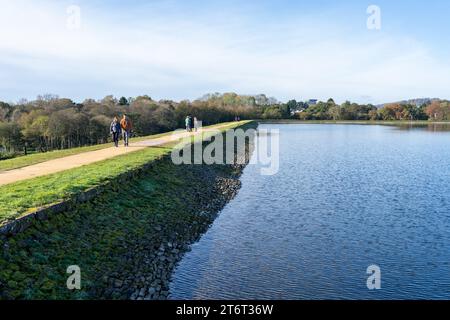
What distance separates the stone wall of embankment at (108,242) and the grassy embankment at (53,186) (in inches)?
12.6

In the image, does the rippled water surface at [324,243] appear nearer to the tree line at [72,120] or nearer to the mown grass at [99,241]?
the mown grass at [99,241]

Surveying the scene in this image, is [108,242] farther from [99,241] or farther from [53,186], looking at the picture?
→ [53,186]

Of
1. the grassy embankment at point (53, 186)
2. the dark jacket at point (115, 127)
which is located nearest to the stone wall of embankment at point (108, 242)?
the grassy embankment at point (53, 186)

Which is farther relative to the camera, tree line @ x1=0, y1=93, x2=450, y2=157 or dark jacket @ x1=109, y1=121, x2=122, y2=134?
tree line @ x1=0, y1=93, x2=450, y2=157

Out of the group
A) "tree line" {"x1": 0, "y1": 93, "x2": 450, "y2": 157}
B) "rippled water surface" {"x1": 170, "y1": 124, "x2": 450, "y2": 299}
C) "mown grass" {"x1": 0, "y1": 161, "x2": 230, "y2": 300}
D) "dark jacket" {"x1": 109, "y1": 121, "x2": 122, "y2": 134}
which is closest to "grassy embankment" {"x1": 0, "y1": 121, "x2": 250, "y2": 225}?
"mown grass" {"x1": 0, "y1": 161, "x2": 230, "y2": 300}

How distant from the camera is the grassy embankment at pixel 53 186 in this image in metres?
10.1

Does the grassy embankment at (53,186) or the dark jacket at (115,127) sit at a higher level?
the dark jacket at (115,127)

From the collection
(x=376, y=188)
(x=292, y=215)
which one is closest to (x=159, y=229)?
(x=292, y=215)

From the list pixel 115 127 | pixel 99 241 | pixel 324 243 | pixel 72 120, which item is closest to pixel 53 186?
pixel 99 241

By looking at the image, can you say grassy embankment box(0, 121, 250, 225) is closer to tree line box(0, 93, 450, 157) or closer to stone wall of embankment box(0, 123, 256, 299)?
stone wall of embankment box(0, 123, 256, 299)

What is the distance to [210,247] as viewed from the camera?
1363 centimetres

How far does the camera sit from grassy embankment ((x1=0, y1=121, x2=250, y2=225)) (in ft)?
33.1

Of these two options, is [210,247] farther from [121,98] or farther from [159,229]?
[121,98]

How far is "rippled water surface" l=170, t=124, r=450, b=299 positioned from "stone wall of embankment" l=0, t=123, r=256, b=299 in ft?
2.66
